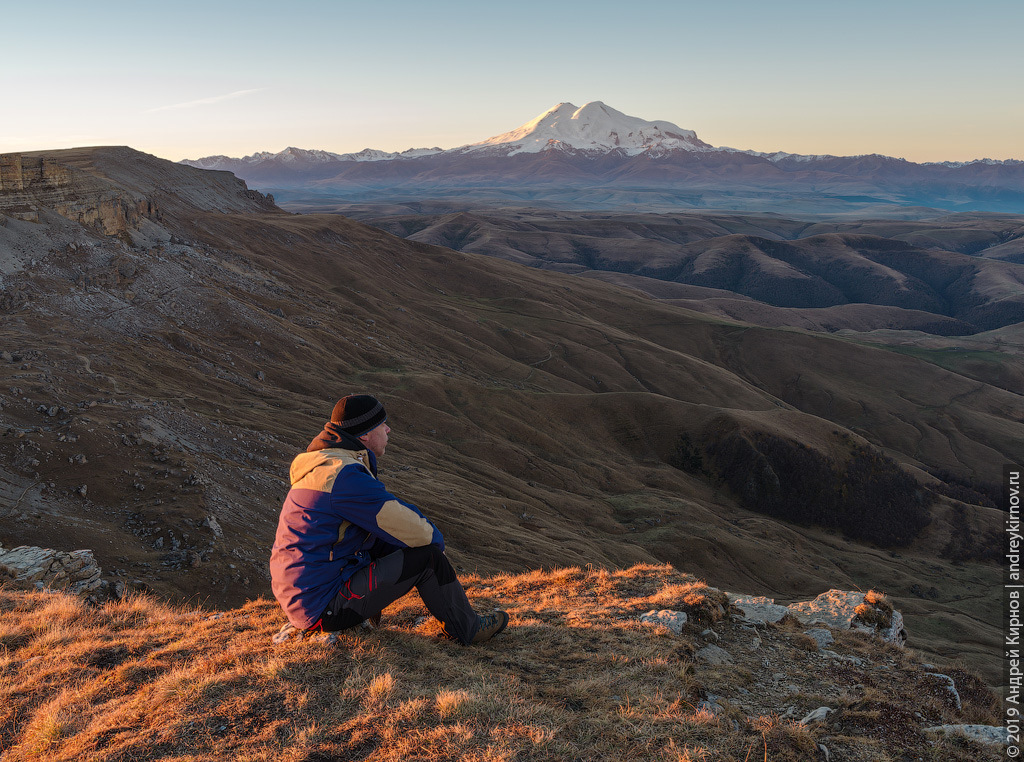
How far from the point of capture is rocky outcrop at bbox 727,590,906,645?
1135cm

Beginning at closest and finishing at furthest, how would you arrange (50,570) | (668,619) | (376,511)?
1. (376,511)
2. (668,619)
3. (50,570)

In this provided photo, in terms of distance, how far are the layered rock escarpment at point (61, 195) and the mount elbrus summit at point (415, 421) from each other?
22 cm

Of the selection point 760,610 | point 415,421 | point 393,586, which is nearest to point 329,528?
point 393,586

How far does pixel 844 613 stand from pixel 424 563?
9.81 metres

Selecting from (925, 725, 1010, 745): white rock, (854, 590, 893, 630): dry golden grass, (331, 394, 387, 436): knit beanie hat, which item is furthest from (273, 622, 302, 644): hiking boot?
(854, 590, 893, 630): dry golden grass

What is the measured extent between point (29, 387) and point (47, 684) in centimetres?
1966

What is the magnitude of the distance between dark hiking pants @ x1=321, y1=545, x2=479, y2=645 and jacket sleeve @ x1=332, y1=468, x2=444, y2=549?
26 cm

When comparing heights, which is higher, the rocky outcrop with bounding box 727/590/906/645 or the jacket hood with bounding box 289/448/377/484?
the jacket hood with bounding box 289/448/377/484

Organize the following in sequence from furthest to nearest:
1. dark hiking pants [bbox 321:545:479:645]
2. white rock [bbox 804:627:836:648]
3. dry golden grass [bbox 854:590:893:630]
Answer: dry golden grass [bbox 854:590:893:630], white rock [bbox 804:627:836:648], dark hiking pants [bbox 321:545:479:645]

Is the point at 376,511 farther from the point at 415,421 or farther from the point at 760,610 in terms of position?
the point at 415,421

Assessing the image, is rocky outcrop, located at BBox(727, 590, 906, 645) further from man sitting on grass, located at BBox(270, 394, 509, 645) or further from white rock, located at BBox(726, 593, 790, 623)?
man sitting on grass, located at BBox(270, 394, 509, 645)

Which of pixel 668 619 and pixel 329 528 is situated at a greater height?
pixel 329 528

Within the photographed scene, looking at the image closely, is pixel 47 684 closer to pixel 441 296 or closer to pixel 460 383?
pixel 460 383

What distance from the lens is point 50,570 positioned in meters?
11.4
